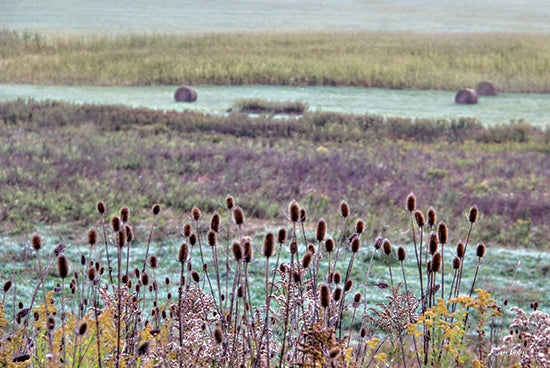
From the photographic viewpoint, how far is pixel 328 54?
38406mm

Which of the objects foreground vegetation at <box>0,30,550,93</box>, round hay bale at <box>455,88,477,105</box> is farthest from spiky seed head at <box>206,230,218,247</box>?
foreground vegetation at <box>0,30,550,93</box>

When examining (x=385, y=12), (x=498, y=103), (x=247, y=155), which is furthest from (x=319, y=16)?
(x=247, y=155)

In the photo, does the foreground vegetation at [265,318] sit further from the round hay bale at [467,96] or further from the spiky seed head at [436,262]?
the round hay bale at [467,96]

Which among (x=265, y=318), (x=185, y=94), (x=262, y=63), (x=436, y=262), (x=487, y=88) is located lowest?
(x=185, y=94)

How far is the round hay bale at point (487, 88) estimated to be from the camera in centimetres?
2728

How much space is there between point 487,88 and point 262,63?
37.8 feet

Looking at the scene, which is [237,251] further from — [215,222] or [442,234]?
[442,234]

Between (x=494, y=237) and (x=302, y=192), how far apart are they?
9.86ft

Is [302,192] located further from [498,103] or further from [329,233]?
[498,103]

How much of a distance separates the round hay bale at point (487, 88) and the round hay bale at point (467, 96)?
2299 millimetres

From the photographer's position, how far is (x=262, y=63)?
109 feet

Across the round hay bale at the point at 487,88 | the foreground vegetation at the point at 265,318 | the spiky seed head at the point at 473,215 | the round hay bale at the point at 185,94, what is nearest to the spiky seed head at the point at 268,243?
the foreground vegetation at the point at 265,318

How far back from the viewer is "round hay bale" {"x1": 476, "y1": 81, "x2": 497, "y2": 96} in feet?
Result: 89.5

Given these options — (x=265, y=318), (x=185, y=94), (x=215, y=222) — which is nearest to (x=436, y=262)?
(x=265, y=318)
